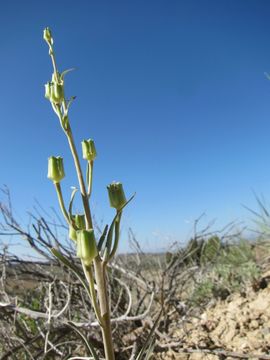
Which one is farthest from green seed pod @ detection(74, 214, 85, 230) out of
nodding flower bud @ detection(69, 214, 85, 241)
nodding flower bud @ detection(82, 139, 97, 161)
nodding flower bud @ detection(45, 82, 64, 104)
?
nodding flower bud @ detection(45, 82, 64, 104)

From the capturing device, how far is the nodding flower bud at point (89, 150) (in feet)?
4.75

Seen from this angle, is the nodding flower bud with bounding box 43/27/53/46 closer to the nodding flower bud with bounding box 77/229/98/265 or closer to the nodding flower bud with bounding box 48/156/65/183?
the nodding flower bud with bounding box 48/156/65/183

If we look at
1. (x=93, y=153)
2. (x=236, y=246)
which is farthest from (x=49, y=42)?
(x=236, y=246)

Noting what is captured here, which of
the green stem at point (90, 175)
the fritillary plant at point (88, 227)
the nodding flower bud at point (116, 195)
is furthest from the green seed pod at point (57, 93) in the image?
the nodding flower bud at point (116, 195)

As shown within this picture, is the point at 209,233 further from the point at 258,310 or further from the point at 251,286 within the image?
the point at 258,310

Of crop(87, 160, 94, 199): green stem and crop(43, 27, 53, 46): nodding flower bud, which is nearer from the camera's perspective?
crop(87, 160, 94, 199): green stem

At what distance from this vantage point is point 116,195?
4.53ft

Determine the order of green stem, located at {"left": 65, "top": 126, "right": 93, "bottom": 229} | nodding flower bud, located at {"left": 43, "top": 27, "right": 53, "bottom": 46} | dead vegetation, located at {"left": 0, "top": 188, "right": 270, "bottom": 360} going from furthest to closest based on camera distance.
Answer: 1. dead vegetation, located at {"left": 0, "top": 188, "right": 270, "bottom": 360}
2. nodding flower bud, located at {"left": 43, "top": 27, "right": 53, "bottom": 46}
3. green stem, located at {"left": 65, "top": 126, "right": 93, "bottom": 229}

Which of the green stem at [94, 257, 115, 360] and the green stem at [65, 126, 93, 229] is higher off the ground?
the green stem at [65, 126, 93, 229]

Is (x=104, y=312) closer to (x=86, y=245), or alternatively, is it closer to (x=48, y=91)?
(x=86, y=245)

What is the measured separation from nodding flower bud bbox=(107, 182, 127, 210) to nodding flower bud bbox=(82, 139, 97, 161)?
0.13 meters

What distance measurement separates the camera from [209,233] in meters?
4.12

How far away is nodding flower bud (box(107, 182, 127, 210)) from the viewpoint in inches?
54.0

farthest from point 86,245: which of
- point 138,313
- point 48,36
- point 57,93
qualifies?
point 138,313
